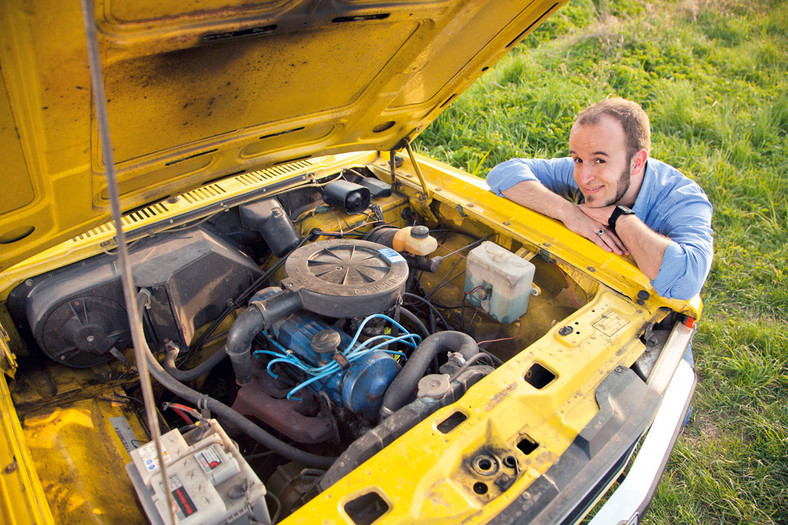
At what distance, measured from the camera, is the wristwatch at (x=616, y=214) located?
2230 mm

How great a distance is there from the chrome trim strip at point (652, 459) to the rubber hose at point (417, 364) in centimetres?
60

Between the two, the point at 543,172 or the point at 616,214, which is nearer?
the point at 616,214

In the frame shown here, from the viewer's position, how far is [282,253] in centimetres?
232

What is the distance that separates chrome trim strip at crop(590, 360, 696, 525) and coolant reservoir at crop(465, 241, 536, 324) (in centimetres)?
60

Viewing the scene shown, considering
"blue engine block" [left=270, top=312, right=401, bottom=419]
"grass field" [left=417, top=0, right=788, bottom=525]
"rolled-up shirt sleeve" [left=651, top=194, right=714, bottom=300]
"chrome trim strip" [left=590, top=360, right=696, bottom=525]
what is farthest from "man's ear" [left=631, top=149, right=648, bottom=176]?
"blue engine block" [left=270, top=312, right=401, bottom=419]

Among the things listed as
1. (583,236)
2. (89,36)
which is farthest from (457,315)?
(89,36)

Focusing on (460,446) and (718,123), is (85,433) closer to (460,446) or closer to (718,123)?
(460,446)

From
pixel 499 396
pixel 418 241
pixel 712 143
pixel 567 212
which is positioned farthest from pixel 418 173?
pixel 712 143

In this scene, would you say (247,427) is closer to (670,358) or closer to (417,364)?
(417,364)

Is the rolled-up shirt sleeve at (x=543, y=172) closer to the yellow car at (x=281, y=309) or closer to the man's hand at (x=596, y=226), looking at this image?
the yellow car at (x=281, y=309)

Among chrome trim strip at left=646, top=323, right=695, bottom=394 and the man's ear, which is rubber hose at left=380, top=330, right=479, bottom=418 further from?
the man's ear

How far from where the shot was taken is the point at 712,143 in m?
5.02

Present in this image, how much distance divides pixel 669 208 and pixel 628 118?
44 cm

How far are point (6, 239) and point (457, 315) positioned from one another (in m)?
1.67
